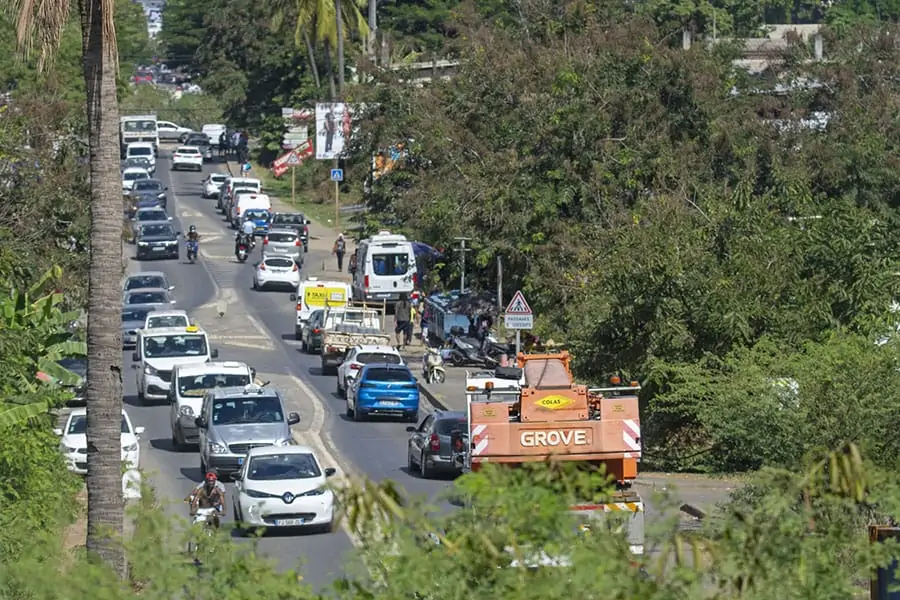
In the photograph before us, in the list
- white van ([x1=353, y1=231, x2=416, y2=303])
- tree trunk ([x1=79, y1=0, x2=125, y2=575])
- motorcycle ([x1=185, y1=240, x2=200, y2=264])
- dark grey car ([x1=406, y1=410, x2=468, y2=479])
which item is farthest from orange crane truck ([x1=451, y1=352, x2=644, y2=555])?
motorcycle ([x1=185, y1=240, x2=200, y2=264])

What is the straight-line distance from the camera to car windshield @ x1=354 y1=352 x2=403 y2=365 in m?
38.6

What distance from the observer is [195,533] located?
8.41 metres

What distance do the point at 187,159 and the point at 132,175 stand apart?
14.5 metres

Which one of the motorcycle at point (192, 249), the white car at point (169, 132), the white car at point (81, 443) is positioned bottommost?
the white car at point (169, 132)

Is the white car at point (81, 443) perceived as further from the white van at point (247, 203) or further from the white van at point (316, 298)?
the white van at point (247, 203)

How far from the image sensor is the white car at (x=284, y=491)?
2448cm

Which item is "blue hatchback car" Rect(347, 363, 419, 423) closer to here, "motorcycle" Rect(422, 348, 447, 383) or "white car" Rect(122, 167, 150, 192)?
"motorcycle" Rect(422, 348, 447, 383)

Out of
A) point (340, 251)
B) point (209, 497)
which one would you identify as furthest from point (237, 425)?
point (340, 251)

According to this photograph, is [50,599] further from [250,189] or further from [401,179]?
[250,189]

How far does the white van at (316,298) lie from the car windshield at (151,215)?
71.4 feet

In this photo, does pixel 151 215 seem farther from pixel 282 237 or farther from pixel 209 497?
pixel 209 497

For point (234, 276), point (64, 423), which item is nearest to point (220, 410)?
point (64, 423)

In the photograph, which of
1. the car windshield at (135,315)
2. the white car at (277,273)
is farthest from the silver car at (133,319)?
the white car at (277,273)

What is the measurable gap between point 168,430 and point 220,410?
5.49m
